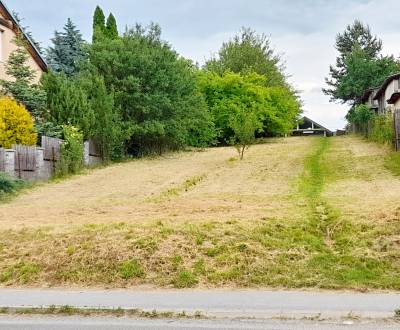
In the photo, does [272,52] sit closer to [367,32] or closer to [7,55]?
[367,32]

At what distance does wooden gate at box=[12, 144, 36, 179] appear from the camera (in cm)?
1925

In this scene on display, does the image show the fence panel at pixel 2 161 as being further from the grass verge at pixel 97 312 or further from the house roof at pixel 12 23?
the grass verge at pixel 97 312

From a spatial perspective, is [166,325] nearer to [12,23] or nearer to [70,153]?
[70,153]

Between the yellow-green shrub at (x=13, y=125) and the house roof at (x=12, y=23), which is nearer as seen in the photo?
the yellow-green shrub at (x=13, y=125)

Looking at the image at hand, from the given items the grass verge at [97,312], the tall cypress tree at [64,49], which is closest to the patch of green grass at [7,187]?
the grass verge at [97,312]

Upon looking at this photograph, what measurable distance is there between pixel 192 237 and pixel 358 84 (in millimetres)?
60100

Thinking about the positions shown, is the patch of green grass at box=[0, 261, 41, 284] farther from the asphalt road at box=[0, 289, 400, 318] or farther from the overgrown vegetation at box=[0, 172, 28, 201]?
the overgrown vegetation at box=[0, 172, 28, 201]

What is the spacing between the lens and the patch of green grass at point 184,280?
25.0ft

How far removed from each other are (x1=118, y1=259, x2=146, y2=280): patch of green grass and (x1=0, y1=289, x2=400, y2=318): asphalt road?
1.73ft

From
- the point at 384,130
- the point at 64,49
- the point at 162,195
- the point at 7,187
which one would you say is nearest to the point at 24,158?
the point at 7,187

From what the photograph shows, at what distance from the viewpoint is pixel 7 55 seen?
26.4 metres

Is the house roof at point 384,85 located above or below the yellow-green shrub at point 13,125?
above

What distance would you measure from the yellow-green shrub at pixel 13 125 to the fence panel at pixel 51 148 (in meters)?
0.61

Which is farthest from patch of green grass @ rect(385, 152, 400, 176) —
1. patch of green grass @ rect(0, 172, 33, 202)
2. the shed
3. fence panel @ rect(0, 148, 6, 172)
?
the shed
